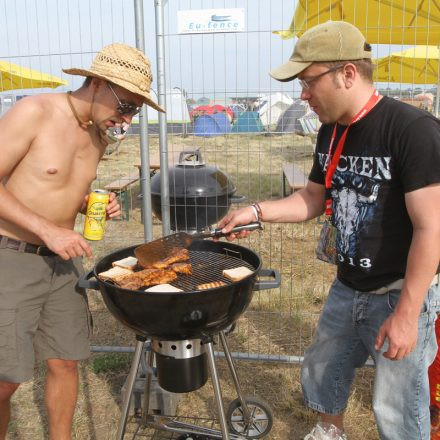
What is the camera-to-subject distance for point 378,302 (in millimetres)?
2109

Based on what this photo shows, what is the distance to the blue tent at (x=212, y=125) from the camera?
12.3 feet

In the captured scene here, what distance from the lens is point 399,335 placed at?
72.4 inches

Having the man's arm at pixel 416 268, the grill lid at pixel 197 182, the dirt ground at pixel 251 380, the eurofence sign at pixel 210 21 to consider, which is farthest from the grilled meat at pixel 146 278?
the grill lid at pixel 197 182

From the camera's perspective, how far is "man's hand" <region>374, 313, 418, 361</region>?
184cm

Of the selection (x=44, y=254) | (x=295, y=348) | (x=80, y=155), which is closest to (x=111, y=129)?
(x=80, y=155)

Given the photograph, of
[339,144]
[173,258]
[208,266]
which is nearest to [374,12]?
[339,144]

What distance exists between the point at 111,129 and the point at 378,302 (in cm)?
155

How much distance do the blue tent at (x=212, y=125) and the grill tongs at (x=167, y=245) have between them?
1.32m

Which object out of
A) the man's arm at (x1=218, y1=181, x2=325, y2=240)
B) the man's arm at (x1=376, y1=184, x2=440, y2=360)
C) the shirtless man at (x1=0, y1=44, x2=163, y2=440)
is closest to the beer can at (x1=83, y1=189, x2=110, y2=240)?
the shirtless man at (x1=0, y1=44, x2=163, y2=440)

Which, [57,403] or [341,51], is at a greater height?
[341,51]

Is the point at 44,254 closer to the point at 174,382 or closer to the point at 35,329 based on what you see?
the point at 35,329

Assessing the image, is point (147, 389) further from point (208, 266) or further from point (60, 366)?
point (208, 266)

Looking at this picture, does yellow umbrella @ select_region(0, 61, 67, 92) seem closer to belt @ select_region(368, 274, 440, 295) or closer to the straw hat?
the straw hat

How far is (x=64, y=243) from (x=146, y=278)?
42cm
